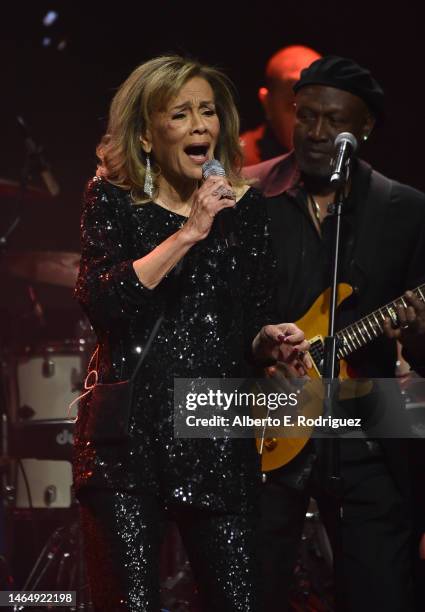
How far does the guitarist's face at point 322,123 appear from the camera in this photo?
12.4 feet

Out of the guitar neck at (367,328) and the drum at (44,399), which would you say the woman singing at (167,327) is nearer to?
the guitar neck at (367,328)

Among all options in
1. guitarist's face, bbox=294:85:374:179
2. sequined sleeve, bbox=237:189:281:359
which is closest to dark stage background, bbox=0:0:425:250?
guitarist's face, bbox=294:85:374:179

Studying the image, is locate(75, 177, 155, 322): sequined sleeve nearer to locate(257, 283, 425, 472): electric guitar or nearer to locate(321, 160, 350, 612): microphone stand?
locate(321, 160, 350, 612): microphone stand

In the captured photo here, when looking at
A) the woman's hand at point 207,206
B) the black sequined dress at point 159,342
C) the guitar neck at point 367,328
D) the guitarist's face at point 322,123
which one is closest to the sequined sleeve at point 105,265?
the black sequined dress at point 159,342

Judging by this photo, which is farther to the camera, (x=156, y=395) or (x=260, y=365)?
(x=260, y=365)

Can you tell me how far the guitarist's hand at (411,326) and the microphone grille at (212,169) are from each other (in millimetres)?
1040

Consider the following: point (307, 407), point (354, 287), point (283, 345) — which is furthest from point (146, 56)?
point (283, 345)

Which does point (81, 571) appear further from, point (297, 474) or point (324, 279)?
point (324, 279)

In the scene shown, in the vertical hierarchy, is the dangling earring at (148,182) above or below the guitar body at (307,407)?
above

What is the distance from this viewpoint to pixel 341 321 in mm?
3637

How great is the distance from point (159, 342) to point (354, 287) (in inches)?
46.4

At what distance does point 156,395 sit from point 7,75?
507 cm

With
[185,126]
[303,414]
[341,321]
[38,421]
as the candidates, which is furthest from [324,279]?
[38,421]

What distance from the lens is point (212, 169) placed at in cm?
263
